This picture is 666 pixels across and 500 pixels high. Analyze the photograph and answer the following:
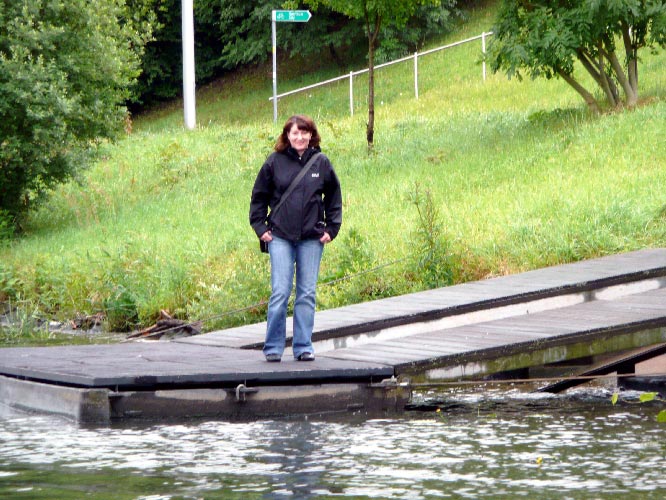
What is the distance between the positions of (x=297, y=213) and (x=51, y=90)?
48.9 feet

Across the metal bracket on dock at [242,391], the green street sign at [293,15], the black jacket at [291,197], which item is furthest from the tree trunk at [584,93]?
the metal bracket on dock at [242,391]

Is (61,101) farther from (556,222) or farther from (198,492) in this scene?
(198,492)

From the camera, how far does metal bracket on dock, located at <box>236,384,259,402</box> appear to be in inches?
384

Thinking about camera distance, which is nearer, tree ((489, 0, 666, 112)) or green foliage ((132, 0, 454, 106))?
tree ((489, 0, 666, 112))

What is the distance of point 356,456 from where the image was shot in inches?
330

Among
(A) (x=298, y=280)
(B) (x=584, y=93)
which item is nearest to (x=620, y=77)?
(B) (x=584, y=93)

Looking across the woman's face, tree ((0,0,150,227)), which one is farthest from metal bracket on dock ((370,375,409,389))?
tree ((0,0,150,227))

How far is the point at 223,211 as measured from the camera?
2281 centimetres

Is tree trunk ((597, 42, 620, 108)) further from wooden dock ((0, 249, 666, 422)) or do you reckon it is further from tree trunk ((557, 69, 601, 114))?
wooden dock ((0, 249, 666, 422))

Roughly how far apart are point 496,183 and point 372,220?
259 cm

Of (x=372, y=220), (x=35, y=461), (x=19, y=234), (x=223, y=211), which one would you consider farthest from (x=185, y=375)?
(x=19, y=234)

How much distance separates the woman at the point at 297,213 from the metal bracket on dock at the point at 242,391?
0.69 m

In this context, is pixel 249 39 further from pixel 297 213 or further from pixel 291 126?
pixel 297 213

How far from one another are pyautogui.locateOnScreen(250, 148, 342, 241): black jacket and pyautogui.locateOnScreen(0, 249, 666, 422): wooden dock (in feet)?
3.58
